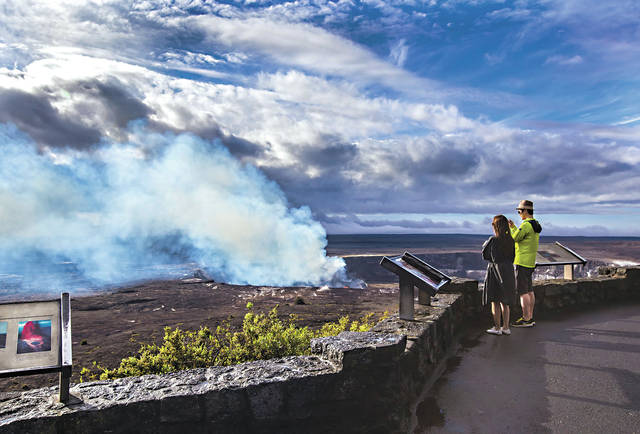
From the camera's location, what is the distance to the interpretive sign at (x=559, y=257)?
8.23m

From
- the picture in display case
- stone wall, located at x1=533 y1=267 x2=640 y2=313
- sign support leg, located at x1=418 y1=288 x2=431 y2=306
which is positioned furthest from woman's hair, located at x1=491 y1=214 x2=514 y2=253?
the picture in display case

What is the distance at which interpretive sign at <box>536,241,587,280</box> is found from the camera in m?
8.23

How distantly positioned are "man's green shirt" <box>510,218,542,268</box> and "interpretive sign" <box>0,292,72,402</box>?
19.4ft

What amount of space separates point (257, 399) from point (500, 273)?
4.36m

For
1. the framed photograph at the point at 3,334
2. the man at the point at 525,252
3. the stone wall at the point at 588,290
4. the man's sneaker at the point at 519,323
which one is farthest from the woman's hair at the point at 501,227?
the framed photograph at the point at 3,334

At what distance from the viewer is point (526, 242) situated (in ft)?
21.4

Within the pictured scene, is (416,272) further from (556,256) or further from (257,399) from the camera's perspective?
(556,256)

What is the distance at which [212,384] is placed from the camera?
9.86 ft

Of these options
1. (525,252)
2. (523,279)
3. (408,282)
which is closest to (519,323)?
(523,279)

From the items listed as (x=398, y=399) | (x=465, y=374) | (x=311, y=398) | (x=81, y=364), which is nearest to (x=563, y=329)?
(x=465, y=374)

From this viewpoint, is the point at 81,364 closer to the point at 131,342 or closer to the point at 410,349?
the point at 131,342

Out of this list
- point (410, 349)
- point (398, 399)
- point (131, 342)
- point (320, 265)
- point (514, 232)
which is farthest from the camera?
point (320, 265)

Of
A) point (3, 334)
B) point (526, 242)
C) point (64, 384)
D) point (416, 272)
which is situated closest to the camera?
point (64, 384)

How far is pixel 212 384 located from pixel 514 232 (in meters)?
5.21
